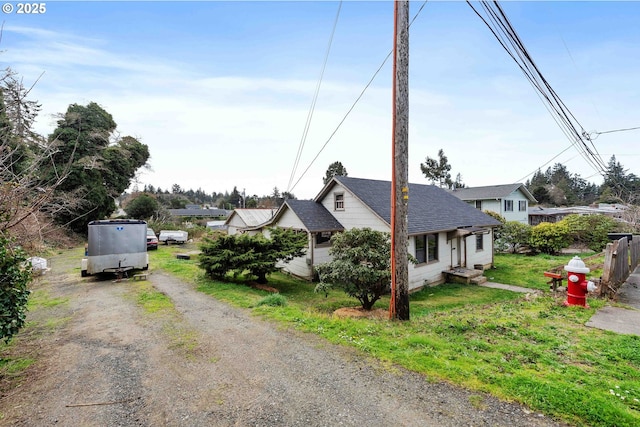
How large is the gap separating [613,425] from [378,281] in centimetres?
586

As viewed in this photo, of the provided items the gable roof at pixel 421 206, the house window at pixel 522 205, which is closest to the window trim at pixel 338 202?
the gable roof at pixel 421 206

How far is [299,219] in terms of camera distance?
573 inches

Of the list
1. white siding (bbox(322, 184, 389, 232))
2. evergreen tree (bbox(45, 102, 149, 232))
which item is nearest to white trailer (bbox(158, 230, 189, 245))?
evergreen tree (bbox(45, 102, 149, 232))

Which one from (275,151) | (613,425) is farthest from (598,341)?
(275,151)

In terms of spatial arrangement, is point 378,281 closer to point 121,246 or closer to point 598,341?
point 598,341

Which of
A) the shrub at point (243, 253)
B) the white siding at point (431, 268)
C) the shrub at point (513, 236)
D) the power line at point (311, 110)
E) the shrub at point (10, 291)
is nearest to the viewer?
the shrub at point (10, 291)

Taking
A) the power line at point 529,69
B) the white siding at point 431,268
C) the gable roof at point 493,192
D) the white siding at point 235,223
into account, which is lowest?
the white siding at point 431,268

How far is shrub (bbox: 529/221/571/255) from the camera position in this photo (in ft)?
68.2

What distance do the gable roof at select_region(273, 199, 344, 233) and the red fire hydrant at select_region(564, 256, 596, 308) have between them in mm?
9476

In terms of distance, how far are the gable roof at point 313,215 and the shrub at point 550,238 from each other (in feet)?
55.3

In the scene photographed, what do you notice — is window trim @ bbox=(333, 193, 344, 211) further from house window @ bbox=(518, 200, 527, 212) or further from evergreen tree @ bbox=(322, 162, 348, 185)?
evergreen tree @ bbox=(322, 162, 348, 185)

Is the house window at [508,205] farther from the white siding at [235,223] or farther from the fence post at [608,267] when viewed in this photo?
the white siding at [235,223]

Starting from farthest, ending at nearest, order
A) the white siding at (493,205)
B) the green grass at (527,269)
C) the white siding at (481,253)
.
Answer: the white siding at (493,205) < the white siding at (481,253) < the green grass at (527,269)

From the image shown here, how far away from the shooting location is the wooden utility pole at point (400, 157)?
6.03m
